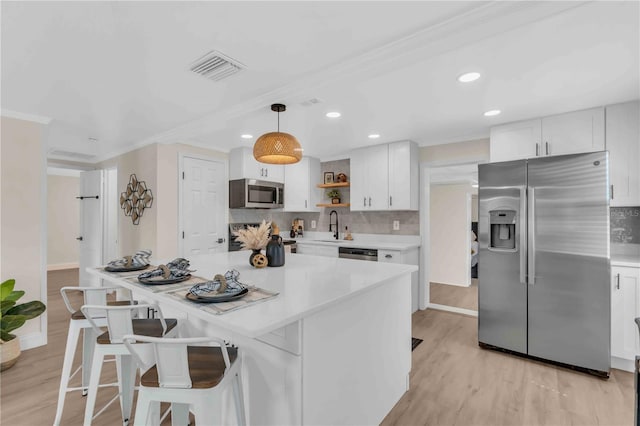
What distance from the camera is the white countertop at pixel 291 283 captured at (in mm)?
1178

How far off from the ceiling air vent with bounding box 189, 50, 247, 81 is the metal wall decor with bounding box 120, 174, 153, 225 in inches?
94.7

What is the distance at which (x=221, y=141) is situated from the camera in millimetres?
4199

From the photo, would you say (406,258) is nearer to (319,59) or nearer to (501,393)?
(501,393)

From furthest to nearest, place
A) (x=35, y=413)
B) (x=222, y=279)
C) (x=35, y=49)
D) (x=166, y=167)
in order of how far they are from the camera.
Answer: (x=166, y=167), (x=35, y=413), (x=35, y=49), (x=222, y=279)

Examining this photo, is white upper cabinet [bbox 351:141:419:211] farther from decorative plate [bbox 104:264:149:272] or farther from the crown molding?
the crown molding

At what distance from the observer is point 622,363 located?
2.62 m

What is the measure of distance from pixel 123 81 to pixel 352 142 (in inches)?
106

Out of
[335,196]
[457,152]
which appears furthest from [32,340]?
[457,152]

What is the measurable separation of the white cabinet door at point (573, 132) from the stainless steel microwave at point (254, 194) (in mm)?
3409

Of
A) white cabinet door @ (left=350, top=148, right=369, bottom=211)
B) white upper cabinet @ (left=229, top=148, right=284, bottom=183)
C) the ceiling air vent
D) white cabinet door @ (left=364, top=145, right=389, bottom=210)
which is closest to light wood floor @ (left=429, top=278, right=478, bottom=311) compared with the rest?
white cabinet door @ (left=364, top=145, right=389, bottom=210)

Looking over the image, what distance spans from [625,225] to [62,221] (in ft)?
33.7

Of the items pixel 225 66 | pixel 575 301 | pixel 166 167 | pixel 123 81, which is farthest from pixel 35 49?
pixel 575 301

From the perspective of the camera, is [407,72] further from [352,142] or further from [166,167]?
[166,167]

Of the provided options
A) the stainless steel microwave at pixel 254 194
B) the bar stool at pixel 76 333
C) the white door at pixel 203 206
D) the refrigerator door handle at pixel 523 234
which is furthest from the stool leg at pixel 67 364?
the refrigerator door handle at pixel 523 234
